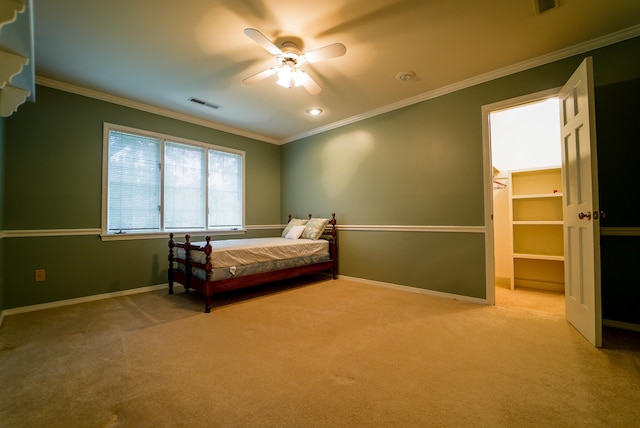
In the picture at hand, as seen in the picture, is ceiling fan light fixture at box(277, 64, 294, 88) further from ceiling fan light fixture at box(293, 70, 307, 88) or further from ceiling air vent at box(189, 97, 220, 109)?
ceiling air vent at box(189, 97, 220, 109)

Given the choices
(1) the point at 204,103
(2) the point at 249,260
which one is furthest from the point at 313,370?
(1) the point at 204,103

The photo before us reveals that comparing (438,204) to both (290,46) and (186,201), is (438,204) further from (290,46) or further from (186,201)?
(186,201)

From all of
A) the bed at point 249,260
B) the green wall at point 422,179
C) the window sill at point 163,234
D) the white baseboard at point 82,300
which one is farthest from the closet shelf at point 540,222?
the white baseboard at point 82,300

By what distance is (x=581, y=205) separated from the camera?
2148mm

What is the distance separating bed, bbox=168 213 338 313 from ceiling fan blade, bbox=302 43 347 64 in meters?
2.10

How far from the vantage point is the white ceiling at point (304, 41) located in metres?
2.04

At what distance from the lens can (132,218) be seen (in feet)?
11.8

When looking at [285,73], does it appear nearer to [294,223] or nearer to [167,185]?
[167,185]

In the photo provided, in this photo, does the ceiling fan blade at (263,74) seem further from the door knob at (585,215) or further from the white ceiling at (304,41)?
the door knob at (585,215)

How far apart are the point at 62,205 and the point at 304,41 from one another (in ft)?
11.0

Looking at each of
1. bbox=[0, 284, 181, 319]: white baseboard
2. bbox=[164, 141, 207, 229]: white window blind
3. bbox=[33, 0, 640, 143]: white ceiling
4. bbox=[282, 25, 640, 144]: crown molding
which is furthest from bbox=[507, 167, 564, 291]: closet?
bbox=[0, 284, 181, 319]: white baseboard

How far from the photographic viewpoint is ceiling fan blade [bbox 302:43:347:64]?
81.9 inches

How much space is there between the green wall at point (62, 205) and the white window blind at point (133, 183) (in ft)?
0.48

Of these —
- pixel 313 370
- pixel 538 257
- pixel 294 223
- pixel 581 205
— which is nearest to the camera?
pixel 313 370
